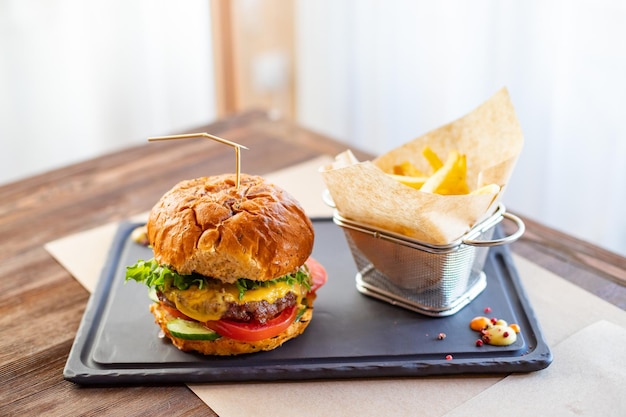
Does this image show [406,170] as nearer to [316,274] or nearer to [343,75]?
[316,274]

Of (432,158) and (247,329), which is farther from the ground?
(432,158)

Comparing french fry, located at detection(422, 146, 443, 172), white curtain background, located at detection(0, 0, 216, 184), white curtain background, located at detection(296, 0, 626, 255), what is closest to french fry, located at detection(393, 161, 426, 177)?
french fry, located at detection(422, 146, 443, 172)

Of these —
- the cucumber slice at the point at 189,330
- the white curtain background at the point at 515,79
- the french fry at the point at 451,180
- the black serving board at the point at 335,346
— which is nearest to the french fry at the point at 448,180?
the french fry at the point at 451,180

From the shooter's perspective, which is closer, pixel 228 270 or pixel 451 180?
pixel 228 270

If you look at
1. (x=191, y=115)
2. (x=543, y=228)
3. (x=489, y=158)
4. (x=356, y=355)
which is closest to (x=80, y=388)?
(x=356, y=355)

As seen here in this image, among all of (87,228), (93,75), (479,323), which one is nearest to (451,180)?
(479,323)

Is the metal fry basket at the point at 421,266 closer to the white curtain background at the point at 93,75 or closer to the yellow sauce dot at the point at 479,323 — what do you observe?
the yellow sauce dot at the point at 479,323

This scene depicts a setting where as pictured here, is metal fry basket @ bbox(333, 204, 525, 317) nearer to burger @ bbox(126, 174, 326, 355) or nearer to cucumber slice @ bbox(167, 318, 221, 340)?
burger @ bbox(126, 174, 326, 355)

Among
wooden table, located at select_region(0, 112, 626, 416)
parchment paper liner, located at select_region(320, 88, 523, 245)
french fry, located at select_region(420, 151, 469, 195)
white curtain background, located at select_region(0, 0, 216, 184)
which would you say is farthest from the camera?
white curtain background, located at select_region(0, 0, 216, 184)
